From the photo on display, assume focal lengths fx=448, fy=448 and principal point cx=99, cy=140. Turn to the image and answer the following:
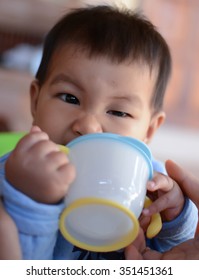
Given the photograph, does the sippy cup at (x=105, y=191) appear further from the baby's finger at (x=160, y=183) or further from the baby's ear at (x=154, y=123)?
the baby's ear at (x=154, y=123)

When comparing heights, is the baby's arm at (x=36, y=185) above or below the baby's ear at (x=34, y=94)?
above

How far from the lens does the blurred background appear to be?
7.26 ft

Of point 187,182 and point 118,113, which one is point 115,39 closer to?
point 118,113

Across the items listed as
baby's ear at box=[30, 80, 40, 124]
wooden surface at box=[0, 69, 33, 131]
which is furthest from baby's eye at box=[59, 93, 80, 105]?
wooden surface at box=[0, 69, 33, 131]

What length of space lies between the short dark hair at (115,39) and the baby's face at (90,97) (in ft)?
0.08

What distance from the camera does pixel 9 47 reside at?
2334mm

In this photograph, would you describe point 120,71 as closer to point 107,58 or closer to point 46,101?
point 107,58

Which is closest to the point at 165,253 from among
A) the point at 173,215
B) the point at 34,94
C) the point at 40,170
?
the point at 173,215

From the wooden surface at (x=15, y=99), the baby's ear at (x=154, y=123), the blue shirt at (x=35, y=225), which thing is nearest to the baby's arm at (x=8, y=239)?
the blue shirt at (x=35, y=225)

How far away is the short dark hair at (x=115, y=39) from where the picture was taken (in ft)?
2.78

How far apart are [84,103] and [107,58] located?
0.10m

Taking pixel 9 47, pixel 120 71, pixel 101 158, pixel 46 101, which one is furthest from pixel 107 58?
pixel 9 47
